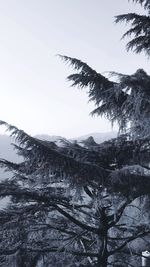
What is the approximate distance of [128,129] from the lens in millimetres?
5961

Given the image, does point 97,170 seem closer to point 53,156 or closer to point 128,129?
point 53,156

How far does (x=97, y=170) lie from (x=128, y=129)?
5.85 ft

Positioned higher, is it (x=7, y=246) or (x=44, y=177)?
(x=44, y=177)

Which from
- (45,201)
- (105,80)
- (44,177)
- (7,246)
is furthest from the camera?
(7,246)

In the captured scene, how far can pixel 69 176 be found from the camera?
4414 millimetres

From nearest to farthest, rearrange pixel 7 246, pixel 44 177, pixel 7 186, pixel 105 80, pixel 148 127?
1. pixel 44 177
2. pixel 148 127
3. pixel 105 80
4. pixel 7 186
5. pixel 7 246

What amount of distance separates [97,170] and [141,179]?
61 cm

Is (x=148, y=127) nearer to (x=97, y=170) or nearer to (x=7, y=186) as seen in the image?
(x=97, y=170)

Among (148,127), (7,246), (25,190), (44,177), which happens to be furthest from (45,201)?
(148,127)

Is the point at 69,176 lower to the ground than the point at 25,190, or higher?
higher

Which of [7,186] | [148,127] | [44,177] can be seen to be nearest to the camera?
[44,177]

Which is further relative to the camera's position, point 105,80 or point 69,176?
point 105,80

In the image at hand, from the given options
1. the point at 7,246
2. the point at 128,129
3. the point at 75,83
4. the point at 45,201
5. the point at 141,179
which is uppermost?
the point at 75,83

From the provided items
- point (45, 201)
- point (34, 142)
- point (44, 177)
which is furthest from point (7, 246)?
point (34, 142)
